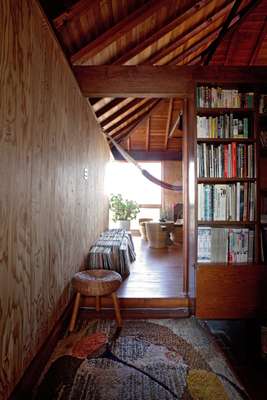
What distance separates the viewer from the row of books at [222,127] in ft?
7.10

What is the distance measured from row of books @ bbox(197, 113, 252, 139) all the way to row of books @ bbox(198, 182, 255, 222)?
1.36 feet

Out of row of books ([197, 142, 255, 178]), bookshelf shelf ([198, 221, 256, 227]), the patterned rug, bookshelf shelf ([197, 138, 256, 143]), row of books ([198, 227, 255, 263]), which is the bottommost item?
the patterned rug

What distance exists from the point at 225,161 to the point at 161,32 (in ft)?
4.57

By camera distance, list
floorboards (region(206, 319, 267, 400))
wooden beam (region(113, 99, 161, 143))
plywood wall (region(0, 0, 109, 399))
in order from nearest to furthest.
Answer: plywood wall (region(0, 0, 109, 399))
floorboards (region(206, 319, 267, 400))
wooden beam (region(113, 99, 161, 143))

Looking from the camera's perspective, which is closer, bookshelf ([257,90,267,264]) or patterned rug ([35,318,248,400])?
patterned rug ([35,318,248,400])

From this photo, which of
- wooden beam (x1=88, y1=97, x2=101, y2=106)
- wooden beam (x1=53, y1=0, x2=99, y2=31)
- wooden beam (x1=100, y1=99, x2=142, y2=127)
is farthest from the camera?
wooden beam (x1=100, y1=99, x2=142, y2=127)

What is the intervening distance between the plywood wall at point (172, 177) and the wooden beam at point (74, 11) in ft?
19.7

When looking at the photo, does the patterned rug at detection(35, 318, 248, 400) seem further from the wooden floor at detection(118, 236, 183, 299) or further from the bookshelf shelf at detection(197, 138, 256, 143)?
the bookshelf shelf at detection(197, 138, 256, 143)

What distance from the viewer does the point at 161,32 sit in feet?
8.05

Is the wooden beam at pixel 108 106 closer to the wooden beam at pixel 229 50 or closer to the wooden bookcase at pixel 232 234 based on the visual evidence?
the wooden bookcase at pixel 232 234

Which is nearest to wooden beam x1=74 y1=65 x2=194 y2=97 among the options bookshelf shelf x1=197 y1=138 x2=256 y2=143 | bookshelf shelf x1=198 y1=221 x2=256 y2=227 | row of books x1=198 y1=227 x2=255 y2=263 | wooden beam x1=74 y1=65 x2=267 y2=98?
wooden beam x1=74 y1=65 x2=267 y2=98

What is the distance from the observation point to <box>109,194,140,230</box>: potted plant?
638 cm

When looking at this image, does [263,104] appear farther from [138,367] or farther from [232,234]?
[138,367]

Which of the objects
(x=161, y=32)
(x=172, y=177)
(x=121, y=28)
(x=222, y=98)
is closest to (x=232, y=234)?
(x=222, y=98)
